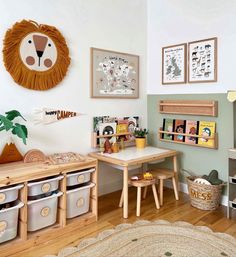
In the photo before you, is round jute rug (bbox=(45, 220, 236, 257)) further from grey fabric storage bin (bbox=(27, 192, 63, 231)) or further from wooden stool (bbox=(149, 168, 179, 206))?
wooden stool (bbox=(149, 168, 179, 206))

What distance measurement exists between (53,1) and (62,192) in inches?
72.3

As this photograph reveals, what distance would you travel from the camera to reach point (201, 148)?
302 centimetres

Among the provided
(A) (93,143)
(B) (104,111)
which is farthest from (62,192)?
(B) (104,111)

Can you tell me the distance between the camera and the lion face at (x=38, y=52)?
92.7 inches

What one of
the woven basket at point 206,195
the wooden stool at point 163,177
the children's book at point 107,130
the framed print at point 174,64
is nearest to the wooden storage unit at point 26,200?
the children's book at point 107,130

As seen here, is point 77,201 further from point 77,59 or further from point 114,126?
point 77,59

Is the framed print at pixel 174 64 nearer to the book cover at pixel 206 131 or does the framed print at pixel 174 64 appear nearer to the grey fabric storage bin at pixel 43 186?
the book cover at pixel 206 131

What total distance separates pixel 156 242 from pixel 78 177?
866mm

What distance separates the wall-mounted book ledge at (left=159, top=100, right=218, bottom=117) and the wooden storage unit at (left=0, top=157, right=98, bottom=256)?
52.0 inches

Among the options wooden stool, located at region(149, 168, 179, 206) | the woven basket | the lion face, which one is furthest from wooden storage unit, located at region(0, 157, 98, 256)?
the woven basket

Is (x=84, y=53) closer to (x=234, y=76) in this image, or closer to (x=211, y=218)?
(x=234, y=76)

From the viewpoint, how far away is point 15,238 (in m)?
2.02

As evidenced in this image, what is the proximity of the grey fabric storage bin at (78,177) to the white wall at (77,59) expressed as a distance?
464 mm

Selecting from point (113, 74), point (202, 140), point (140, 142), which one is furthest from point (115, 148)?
point (202, 140)
